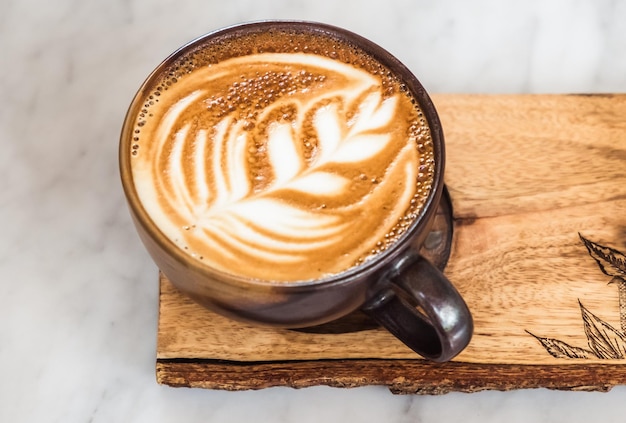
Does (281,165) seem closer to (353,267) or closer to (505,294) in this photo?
(353,267)

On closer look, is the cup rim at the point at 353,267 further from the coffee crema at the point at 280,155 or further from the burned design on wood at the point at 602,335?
the burned design on wood at the point at 602,335

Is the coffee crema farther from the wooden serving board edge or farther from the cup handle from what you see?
the wooden serving board edge

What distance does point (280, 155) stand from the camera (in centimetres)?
86

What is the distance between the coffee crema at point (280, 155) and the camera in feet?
2.64

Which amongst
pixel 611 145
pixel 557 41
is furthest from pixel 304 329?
pixel 557 41

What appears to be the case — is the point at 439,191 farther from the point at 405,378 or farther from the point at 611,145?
the point at 611,145

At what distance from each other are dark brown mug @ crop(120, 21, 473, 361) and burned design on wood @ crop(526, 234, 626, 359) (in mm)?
170

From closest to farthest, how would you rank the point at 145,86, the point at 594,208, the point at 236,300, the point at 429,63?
1. the point at 236,300
2. the point at 145,86
3. the point at 594,208
4. the point at 429,63

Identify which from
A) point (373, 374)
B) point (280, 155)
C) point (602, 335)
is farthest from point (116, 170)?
point (602, 335)

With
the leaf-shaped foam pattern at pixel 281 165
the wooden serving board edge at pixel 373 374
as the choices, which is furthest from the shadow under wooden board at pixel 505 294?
the leaf-shaped foam pattern at pixel 281 165

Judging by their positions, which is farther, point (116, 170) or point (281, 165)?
point (116, 170)

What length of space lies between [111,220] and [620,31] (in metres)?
0.88

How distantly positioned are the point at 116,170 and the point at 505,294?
564 millimetres

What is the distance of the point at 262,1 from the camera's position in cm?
131
